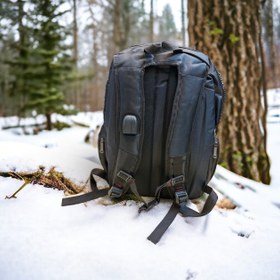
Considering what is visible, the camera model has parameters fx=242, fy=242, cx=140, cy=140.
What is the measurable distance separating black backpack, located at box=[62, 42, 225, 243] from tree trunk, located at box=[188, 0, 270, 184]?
1.11m

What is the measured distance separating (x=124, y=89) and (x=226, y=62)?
143 cm

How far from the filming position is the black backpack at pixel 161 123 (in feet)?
3.35

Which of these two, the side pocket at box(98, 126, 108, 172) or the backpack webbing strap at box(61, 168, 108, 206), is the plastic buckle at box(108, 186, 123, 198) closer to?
the backpack webbing strap at box(61, 168, 108, 206)

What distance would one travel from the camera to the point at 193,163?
3.53ft

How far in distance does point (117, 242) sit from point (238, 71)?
5.98 ft

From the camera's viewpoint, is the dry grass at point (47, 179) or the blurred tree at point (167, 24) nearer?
the dry grass at point (47, 179)

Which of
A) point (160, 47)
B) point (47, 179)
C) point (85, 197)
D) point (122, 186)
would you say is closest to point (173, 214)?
point (122, 186)

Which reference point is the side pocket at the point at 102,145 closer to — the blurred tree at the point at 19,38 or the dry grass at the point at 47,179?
the dry grass at the point at 47,179

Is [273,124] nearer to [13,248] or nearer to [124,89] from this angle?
[124,89]

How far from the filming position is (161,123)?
1062 millimetres

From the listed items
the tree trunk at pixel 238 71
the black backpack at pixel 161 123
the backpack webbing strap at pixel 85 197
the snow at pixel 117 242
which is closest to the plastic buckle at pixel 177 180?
the black backpack at pixel 161 123

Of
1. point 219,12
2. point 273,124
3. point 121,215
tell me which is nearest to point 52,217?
point 121,215

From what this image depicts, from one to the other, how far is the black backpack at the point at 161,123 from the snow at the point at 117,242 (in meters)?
0.07

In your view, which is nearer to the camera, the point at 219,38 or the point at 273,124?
the point at 219,38
